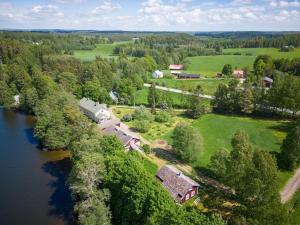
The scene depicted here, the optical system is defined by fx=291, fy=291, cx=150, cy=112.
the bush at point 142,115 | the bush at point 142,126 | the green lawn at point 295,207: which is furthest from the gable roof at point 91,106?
the green lawn at point 295,207

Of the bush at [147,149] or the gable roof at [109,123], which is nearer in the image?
the bush at [147,149]

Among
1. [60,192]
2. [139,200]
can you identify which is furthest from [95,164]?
Answer: [60,192]

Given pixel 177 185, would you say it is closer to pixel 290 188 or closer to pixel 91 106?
pixel 290 188

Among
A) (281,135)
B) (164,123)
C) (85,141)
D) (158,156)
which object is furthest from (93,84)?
(281,135)

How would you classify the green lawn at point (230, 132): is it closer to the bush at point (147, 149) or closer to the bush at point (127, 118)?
the bush at point (147, 149)

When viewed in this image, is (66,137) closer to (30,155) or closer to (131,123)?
(30,155)
